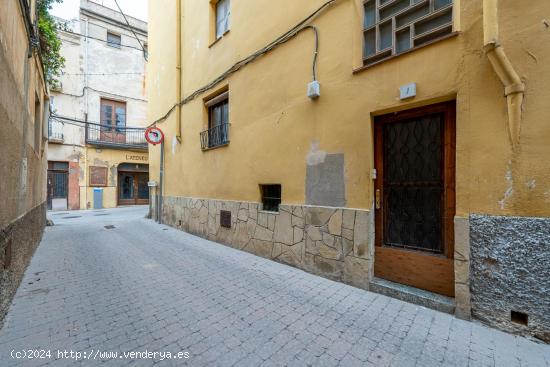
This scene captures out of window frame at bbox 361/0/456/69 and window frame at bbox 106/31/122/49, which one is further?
window frame at bbox 106/31/122/49

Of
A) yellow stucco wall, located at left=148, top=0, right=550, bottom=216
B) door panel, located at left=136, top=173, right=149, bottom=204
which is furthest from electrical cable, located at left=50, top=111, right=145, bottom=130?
yellow stucco wall, located at left=148, top=0, right=550, bottom=216

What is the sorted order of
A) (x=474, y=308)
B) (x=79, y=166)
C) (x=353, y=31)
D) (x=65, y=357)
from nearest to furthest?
(x=65, y=357)
(x=474, y=308)
(x=353, y=31)
(x=79, y=166)

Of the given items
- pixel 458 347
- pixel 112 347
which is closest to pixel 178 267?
pixel 112 347

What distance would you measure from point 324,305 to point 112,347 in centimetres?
217

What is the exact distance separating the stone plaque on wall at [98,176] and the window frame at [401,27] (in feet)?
55.2

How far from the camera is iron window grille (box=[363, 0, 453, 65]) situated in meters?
2.95

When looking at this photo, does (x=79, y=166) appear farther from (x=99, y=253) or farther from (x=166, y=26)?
(x=99, y=253)

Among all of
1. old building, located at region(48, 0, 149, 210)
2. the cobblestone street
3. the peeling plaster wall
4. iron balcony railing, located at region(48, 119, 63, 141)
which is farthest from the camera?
old building, located at region(48, 0, 149, 210)

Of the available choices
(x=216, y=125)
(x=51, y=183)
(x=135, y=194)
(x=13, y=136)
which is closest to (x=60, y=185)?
(x=51, y=183)

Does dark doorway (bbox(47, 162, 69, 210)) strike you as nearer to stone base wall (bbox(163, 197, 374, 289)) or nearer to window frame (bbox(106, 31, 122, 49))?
window frame (bbox(106, 31, 122, 49))

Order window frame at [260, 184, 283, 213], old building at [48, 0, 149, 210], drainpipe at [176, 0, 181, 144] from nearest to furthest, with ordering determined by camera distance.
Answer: window frame at [260, 184, 283, 213] → drainpipe at [176, 0, 181, 144] → old building at [48, 0, 149, 210]

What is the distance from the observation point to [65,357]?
207 centimetres

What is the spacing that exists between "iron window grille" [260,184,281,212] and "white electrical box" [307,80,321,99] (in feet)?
5.77

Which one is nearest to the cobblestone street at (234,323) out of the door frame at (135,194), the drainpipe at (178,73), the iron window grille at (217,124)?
the iron window grille at (217,124)
